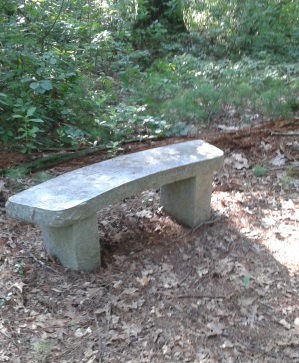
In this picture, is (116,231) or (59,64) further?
(59,64)

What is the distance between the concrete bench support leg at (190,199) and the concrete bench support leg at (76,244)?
95 cm

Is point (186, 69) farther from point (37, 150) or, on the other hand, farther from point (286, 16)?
point (37, 150)

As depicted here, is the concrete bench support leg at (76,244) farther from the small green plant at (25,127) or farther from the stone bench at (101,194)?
the small green plant at (25,127)

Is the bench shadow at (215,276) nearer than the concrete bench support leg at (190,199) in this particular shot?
Yes

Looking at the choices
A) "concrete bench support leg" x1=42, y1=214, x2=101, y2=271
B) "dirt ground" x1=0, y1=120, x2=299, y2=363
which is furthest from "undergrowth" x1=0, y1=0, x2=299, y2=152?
"concrete bench support leg" x1=42, y1=214, x2=101, y2=271

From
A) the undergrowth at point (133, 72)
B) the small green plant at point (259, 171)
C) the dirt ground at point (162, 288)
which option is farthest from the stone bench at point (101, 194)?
the undergrowth at point (133, 72)

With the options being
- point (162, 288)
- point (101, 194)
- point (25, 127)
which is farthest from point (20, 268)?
point (25, 127)

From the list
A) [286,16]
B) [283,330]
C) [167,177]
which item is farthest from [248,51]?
[283,330]

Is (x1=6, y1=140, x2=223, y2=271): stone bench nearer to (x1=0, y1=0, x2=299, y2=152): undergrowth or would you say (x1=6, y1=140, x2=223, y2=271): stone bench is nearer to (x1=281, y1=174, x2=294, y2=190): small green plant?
(x1=281, y1=174, x2=294, y2=190): small green plant

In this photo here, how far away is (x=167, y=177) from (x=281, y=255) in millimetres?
1122

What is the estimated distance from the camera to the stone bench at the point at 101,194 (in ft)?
9.25

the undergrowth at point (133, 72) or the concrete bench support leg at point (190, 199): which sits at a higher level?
the undergrowth at point (133, 72)

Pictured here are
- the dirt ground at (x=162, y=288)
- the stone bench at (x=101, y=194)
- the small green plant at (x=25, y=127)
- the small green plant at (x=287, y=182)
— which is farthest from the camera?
the small green plant at (x=25, y=127)

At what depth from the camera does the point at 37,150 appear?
16.1ft
